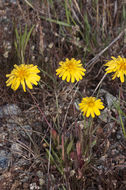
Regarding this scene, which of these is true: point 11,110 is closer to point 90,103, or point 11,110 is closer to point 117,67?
point 90,103

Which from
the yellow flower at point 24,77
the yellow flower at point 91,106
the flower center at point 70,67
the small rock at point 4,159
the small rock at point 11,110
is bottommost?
the small rock at point 4,159

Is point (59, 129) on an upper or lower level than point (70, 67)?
lower

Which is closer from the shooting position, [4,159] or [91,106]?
[91,106]

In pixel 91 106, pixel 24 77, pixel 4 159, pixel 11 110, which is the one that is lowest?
pixel 4 159

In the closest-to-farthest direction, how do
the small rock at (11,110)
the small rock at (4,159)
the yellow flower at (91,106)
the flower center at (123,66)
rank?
the yellow flower at (91,106) → the flower center at (123,66) → the small rock at (4,159) → the small rock at (11,110)

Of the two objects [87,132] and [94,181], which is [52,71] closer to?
[87,132]

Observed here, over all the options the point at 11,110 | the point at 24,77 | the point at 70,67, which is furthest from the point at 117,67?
the point at 11,110

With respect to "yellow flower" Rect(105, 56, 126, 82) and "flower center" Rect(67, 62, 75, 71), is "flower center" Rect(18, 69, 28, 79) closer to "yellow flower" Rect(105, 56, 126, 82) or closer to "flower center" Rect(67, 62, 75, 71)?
"flower center" Rect(67, 62, 75, 71)

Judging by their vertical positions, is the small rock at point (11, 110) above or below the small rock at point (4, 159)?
above

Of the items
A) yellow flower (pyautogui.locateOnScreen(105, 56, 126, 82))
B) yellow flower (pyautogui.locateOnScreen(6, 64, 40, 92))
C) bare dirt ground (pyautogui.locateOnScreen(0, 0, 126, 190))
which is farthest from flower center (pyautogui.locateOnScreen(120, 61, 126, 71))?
yellow flower (pyautogui.locateOnScreen(6, 64, 40, 92))

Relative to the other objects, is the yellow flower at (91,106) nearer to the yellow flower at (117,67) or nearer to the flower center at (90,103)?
the flower center at (90,103)

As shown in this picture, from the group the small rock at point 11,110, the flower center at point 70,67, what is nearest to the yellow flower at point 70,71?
the flower center at point 70,67
